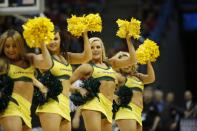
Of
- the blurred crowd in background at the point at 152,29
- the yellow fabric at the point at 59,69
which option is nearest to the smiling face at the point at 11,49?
the yellow fabric at the point at 59,69

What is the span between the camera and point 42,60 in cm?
756

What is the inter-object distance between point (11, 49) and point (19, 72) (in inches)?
10.5

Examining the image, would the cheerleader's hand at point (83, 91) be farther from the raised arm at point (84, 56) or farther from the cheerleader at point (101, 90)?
the raised arm at point (84, 56)

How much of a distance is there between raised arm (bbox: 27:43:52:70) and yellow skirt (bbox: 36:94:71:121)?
1.40 feet

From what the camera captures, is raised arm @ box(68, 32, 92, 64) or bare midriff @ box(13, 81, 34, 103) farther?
raised arm @ box(68, 32, 92, 64)

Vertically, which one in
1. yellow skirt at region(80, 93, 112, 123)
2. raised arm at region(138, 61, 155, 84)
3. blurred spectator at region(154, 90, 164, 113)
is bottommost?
blurred spectator at region(154, 90, 164, 113)

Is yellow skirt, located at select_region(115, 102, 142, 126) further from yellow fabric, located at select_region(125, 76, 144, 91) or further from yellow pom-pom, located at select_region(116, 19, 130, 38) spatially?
yellow pom-pom, located at select_region(116, 19, 130, 38)

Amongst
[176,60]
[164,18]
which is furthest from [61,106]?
[176,60]

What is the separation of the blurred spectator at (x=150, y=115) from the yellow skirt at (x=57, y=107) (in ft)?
17.6

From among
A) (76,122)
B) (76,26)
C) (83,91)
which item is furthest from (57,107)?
(76,122)

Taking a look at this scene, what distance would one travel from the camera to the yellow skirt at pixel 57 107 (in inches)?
306

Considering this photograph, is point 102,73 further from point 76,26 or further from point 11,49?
point 11,49

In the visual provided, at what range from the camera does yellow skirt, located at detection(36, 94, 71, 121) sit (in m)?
7.76

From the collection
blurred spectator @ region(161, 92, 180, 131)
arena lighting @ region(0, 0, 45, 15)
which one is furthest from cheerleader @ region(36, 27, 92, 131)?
blurred spectator @ region(161, 92, 180, 131)
